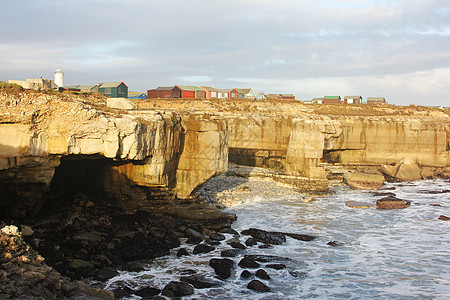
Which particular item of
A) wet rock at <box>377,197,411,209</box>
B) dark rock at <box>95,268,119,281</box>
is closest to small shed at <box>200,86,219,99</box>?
wet rock at <box>377,197,411,209</box>

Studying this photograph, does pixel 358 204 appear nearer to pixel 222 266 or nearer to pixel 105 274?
pixel 222 266

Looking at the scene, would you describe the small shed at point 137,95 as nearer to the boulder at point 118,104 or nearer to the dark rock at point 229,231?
the boulder at point 118,104

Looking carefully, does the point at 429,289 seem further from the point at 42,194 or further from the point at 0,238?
the point at 42,194

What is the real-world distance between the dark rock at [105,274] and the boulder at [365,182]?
1969 cm

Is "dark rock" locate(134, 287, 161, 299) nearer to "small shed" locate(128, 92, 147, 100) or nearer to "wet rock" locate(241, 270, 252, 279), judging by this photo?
"wet rock" locate(241, 270, 252, 279)

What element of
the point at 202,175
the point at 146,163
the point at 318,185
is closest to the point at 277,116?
Result: the point at 318,185

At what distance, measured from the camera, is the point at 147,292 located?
870 centimetres

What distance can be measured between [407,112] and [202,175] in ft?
113

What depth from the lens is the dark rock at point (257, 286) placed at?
362 inches

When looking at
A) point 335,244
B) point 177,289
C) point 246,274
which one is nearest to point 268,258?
point 246,274

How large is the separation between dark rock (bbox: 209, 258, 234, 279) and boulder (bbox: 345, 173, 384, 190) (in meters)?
17.1

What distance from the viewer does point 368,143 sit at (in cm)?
3238

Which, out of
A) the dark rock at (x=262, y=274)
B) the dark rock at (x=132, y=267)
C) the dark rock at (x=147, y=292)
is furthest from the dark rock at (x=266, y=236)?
the dark rock at (x=147, y=292)

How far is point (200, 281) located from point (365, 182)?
18992mm
